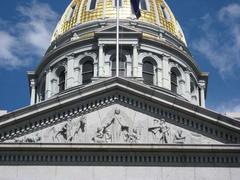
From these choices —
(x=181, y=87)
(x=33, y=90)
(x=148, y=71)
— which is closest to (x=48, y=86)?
(x=33, y=90)

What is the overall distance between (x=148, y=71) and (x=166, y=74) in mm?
1372

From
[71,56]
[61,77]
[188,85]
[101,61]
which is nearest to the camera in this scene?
[101,61]

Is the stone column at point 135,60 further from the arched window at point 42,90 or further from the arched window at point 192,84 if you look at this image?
the arched window at point 42,90

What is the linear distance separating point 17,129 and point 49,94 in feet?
74.9

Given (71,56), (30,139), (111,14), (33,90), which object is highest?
(111,14)

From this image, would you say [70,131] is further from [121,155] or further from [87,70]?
[87,70]

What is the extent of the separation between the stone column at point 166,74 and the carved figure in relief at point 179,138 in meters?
21.5

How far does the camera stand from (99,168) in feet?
97.7

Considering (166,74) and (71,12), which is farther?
(71,12)

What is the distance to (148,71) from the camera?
53156mm

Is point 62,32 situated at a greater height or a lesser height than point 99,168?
greater

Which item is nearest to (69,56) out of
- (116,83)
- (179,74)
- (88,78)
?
(88,78)

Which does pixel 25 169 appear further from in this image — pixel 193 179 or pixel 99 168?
pixel 193 179

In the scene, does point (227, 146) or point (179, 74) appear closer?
point (227, 146)
